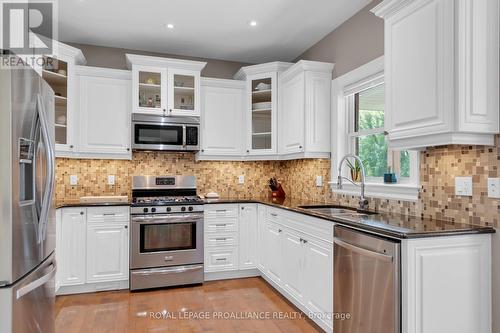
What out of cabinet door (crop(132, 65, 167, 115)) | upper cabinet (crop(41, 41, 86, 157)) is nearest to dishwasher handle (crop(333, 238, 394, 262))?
cabinet door (crop(132, 65, 167, 115))

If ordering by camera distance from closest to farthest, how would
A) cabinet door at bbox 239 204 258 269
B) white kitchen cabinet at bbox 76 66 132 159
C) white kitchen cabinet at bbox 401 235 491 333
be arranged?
white kitchen cabinet at bbox 401 235 491 333 < white kitchen cabinet at bbox 76 66 132 159 < cabinet door at bbox 239 204 258 269

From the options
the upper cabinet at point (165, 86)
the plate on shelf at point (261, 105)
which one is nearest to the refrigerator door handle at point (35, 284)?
the upper cabinet at point (165, 86)

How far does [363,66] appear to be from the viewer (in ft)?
9.89

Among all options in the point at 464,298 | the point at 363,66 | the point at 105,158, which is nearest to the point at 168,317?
the point at 105,158

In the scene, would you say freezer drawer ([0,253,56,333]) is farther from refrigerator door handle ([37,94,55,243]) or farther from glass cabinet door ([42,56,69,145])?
glass cabinet door ([42,56,69,145])

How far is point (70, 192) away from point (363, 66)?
137 inches

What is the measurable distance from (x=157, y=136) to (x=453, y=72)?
299 centimetres

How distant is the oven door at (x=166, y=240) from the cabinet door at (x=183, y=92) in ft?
4.03

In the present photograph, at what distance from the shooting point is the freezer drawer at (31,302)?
1.57 meters

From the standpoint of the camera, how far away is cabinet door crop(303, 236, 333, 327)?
7.87ft

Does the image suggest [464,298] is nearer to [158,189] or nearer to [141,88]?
[158,189]

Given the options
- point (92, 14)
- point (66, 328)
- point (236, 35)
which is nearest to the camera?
point (66, 328)

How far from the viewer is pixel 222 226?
3807 mm

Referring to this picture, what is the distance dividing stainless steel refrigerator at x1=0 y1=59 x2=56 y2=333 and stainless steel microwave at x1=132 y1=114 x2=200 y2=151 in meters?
1.61
